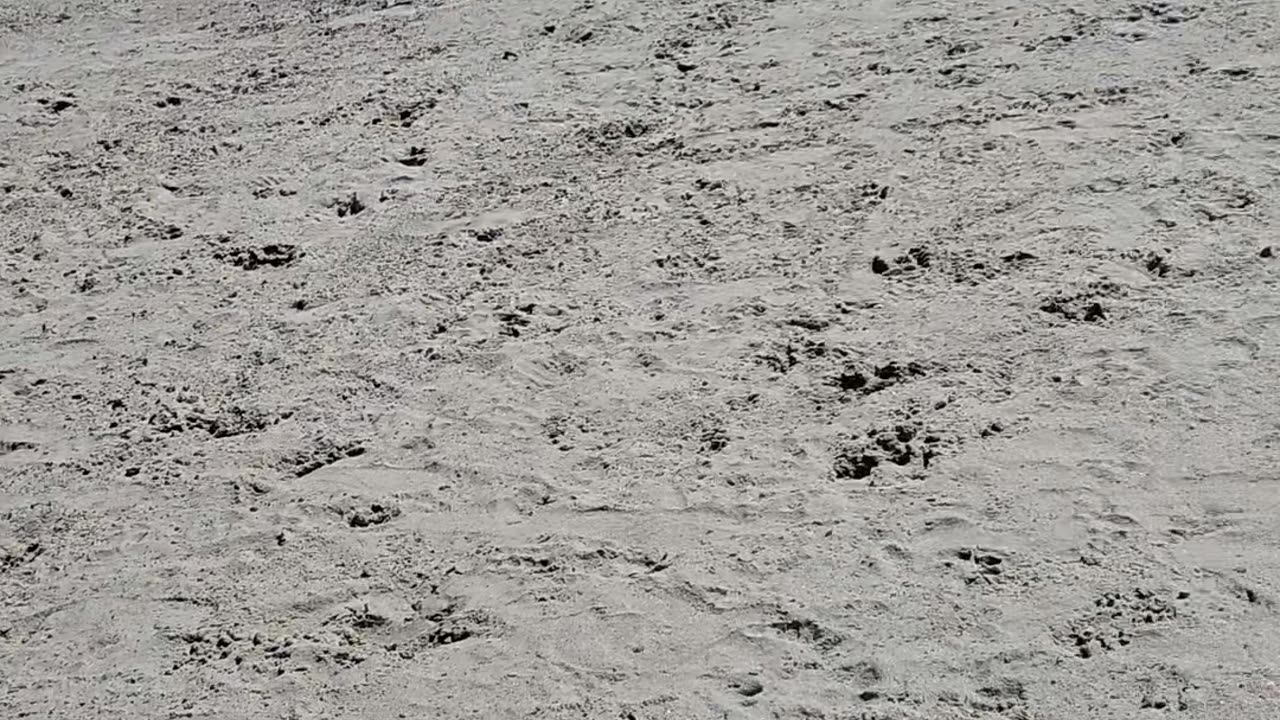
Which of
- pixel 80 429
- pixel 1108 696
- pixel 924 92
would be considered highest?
pixel 924 92

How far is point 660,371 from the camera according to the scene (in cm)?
438

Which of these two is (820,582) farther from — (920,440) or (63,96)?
(63,96)

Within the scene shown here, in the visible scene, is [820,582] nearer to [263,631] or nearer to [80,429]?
[263,631]

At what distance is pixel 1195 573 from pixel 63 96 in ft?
17.0

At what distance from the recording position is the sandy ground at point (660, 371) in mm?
3459

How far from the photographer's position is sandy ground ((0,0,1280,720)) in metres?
3.46

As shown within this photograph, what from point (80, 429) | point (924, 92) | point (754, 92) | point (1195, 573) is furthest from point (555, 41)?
point (1195, 573)

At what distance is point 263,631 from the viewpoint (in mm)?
3723

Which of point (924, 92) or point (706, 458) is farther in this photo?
point (924, 92)

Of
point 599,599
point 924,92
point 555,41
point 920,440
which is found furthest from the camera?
point 555,41

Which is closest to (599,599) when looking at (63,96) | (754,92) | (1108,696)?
(1108,696)

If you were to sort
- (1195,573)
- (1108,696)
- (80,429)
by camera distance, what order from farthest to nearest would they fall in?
(80,429)
(1195,573)
(1108,696)

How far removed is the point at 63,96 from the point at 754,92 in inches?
122

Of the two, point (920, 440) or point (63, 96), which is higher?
point (63, 96)
